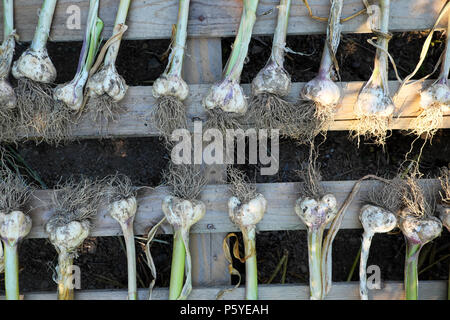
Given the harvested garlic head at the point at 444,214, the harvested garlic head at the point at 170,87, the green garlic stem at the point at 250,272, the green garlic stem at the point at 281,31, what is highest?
the green garlic stem at the point at 281,31

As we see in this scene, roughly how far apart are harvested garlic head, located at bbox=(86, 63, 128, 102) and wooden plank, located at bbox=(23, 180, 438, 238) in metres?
0.32

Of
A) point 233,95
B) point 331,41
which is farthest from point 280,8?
point 233,95

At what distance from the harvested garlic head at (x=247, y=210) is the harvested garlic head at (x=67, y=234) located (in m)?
0.45

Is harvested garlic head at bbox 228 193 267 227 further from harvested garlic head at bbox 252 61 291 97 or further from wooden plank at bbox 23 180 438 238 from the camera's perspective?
harvested garlic head at bbox 252 61 291 97

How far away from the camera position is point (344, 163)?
152cm

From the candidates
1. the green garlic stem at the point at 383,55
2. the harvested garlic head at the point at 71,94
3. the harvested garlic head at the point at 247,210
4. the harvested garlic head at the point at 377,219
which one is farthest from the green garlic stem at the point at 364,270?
the harvested garlic head at the point at 71,94

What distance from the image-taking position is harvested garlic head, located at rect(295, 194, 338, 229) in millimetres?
1225

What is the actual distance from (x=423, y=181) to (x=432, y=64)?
0.50 m

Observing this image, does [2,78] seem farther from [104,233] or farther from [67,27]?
[104,233]

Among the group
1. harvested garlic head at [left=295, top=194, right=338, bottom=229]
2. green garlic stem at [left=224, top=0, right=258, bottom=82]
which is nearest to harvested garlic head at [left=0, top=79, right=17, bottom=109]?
green garlic stem at [left=224, top=0, right=258, bottom=82]

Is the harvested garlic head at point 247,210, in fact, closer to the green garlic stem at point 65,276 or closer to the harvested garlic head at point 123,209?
the harvested garlic head at point 123,209

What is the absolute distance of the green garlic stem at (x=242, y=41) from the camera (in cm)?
122

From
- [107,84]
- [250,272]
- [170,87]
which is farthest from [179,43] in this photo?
[250,272]

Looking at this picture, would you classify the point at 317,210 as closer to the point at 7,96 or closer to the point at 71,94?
the point at 71,94
